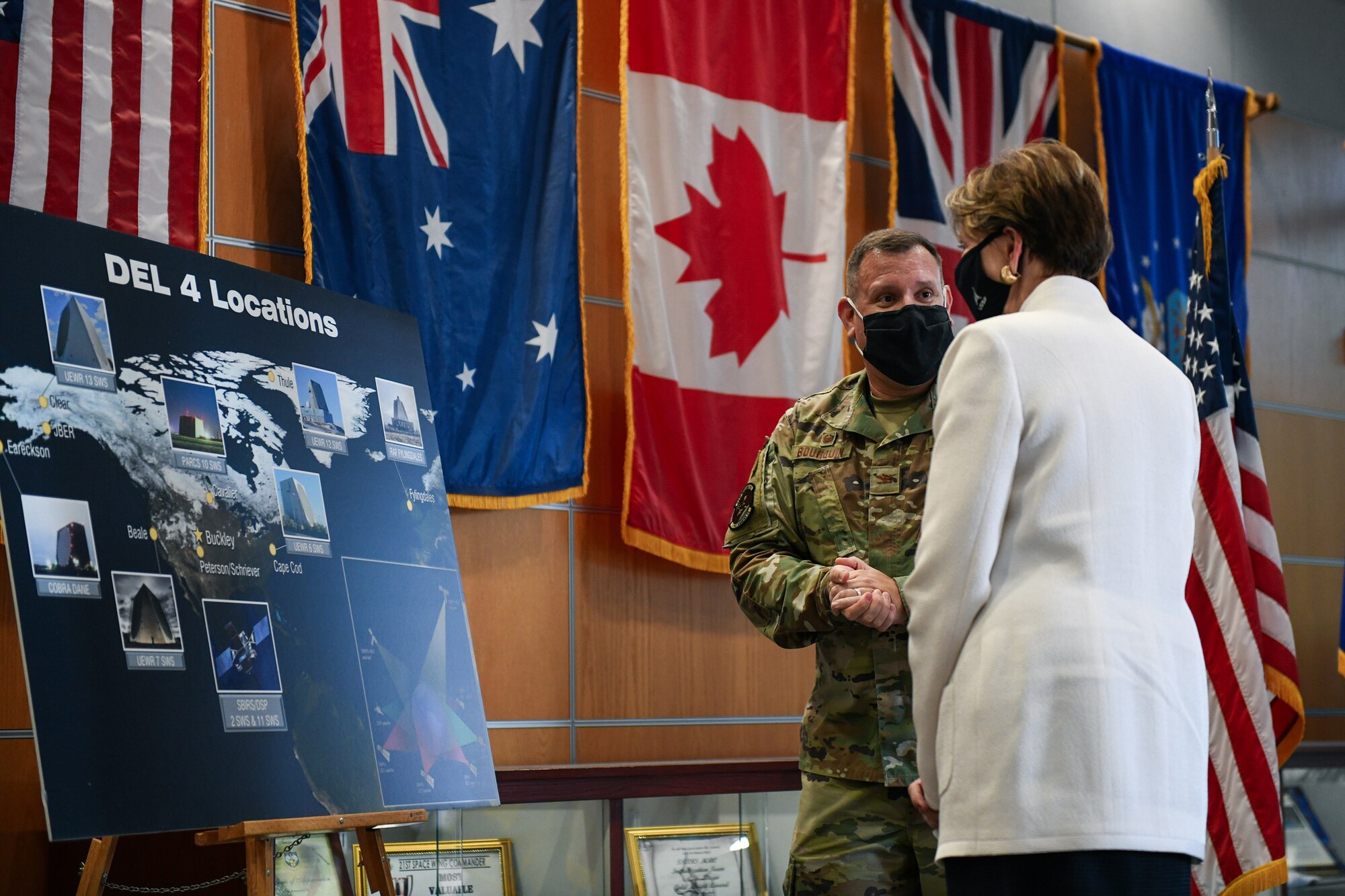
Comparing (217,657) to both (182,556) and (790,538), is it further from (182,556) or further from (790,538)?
(790,538)

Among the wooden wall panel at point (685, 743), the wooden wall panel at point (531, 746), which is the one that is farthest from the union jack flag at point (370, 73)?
the wooden wall panel at point (685, 743)

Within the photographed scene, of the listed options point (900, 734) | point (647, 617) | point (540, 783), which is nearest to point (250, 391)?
point (900, 734)

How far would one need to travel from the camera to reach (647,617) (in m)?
4.01

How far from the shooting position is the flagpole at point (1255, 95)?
16.8 feet

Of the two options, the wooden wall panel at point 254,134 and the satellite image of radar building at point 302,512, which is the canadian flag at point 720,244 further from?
the satellite image of radar building at point 302,512

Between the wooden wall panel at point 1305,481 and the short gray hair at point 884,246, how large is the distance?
3764 mm

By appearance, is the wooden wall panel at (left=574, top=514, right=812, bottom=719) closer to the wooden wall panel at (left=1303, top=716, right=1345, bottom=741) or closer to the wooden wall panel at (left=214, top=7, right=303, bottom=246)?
the wooden wall panel at (left=214, top=7, right=303, bottom=246)

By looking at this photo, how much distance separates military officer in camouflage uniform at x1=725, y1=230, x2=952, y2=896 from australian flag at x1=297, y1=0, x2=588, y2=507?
4.77 feet

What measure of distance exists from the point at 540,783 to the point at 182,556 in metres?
1.60

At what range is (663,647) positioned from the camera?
13.2 ft

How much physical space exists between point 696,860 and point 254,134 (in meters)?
2.39

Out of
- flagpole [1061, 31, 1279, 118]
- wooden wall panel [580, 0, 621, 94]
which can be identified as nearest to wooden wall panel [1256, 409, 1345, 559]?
flagpole [1061, 31, 1279, 118]

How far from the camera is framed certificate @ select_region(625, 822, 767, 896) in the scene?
3.56 meters

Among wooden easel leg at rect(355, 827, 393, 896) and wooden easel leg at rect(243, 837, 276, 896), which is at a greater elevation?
wooden easel leg at rect(243, 837, 276, 896)
